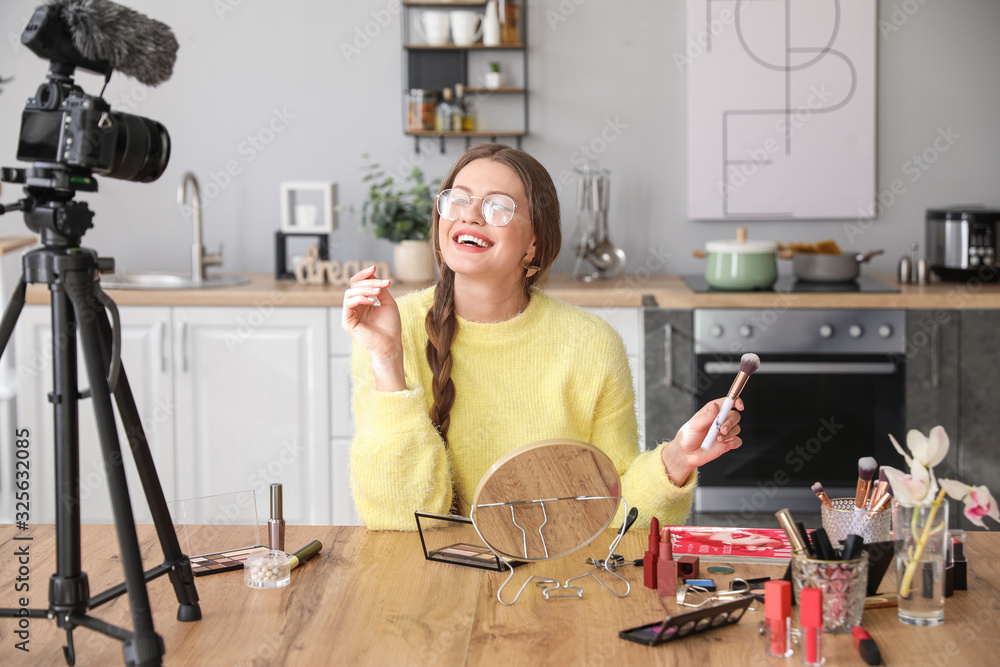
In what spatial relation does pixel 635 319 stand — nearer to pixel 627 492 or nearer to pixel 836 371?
pixel 836 371

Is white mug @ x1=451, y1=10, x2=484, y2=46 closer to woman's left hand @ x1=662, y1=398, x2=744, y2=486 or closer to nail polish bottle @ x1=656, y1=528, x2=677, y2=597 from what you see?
woman's left hand @ x1=662, y1=398, x2=744, y2=486

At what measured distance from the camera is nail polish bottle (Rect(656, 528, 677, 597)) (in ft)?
3.97

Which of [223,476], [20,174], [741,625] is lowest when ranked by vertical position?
[223,476]

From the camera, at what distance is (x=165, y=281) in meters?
3.39

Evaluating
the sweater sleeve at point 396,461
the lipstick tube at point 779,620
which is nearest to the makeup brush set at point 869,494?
the lipstick tube at point 779,620

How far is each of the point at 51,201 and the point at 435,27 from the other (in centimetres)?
251

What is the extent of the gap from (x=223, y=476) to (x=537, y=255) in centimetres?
176

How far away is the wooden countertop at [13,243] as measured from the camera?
2965 millimetres

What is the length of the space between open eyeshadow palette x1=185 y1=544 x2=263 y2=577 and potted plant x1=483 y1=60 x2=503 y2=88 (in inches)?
92.8

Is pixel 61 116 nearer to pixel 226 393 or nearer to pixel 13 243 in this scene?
pixel 226 393

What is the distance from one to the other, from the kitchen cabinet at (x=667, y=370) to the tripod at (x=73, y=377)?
2109 mm

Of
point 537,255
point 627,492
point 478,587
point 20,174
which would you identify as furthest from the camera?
point 537,255

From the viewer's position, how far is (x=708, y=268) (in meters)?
3.08

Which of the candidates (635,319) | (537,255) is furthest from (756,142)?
(537,255)
